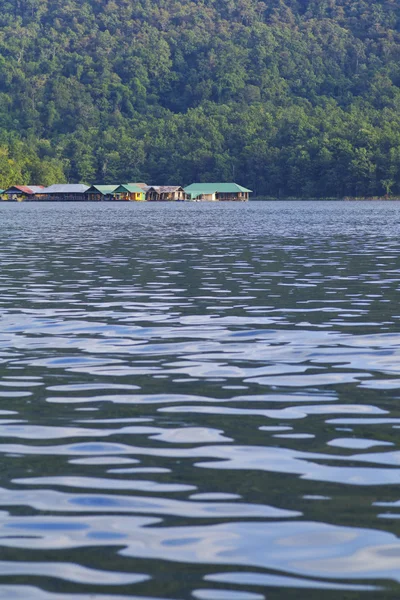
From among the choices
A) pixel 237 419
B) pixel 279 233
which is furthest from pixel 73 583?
pixel 279 233

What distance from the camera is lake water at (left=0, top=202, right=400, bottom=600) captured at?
766 centimetres

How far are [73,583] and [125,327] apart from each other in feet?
42.3

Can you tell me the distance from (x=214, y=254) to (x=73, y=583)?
1442 inches

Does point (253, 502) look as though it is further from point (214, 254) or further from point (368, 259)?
point (214, 254)

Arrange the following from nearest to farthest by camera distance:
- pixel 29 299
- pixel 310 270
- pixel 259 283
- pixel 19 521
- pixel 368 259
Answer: pixel 19 521 < pixel 29 299 < pixel 259 283 < pixel 310 270 < pixel 368 259

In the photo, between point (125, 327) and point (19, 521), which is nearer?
point (19, 521)

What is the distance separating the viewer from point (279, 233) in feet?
216

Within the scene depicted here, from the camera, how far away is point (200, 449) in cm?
1093

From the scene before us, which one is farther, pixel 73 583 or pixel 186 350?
pixel 186 350

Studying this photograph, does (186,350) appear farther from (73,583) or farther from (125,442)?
(73,583)

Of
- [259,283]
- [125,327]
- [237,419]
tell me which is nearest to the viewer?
[237,419]

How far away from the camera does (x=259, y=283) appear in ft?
97.7

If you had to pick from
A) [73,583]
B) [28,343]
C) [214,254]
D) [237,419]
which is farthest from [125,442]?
[214,254]

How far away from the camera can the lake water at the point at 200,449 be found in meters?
7.66
